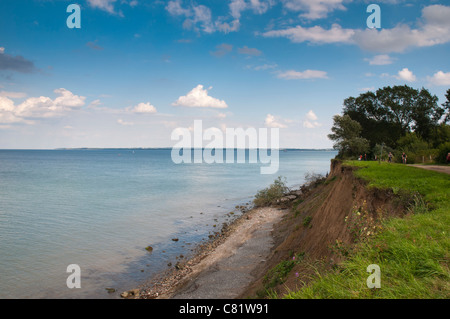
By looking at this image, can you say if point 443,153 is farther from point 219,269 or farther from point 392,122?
point 219,269

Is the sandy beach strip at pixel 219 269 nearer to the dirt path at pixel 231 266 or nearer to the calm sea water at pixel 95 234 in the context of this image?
the dirt path at pixel 231 266

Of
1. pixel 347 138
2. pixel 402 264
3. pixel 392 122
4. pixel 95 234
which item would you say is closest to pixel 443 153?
pixel 347 138

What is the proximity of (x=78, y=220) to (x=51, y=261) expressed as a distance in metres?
13.4

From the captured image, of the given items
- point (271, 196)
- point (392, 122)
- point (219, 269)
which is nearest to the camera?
point (219, 269)

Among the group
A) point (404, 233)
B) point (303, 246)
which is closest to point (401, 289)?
point (404, 233)

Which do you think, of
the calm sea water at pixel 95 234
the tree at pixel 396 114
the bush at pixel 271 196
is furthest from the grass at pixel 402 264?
the tree at pixel 396 114

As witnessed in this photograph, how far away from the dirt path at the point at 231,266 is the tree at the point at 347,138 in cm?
2019

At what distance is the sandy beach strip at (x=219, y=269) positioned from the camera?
16208 mm

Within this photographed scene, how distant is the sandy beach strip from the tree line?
76.3 ft

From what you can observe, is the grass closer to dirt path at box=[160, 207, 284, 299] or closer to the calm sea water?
dirt path at box=[160, 207, 284, 299]

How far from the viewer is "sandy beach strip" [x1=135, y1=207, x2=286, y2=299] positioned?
1621 centimetres

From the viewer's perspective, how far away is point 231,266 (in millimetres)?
19109

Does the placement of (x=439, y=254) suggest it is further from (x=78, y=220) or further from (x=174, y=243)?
(x=78, y=220)

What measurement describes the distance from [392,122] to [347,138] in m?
12.4
